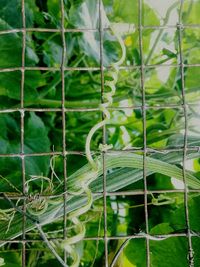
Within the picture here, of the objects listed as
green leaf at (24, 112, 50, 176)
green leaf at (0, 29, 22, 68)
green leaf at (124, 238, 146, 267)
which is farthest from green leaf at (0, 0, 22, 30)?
green leaf at (124, 238, 146, 267)

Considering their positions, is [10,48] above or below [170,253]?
above

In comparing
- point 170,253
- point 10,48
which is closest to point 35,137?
point 10,48

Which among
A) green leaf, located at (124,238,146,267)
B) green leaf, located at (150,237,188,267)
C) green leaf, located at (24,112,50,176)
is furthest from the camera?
green leaf, located at (24,112,50,176)

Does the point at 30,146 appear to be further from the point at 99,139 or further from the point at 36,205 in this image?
the point at 36,205

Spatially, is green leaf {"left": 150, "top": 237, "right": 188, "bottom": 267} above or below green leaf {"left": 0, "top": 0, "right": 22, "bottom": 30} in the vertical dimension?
below

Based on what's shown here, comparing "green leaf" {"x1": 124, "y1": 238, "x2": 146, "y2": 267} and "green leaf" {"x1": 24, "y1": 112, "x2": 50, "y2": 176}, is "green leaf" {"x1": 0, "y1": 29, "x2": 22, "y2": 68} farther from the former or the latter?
"green leaf" {"x1": 124, "y1": 238, "x2": 146, "y2": 267}

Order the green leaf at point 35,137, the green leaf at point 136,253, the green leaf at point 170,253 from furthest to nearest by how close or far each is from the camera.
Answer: the green leaf at point 35,137, the green leaf at point 136,253, the green leaf at point 170,253

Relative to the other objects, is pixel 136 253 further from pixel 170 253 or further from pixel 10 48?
pixel 10 48

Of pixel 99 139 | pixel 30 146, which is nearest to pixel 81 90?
pixel 99 139

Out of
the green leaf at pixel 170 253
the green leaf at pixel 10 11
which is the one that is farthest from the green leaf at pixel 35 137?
the green leaf at pixel 170 253

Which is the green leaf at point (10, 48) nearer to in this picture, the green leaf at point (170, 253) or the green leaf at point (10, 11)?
the green leaf at point (10, 11)

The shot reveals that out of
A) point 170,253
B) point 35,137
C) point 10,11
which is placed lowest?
point 170,253

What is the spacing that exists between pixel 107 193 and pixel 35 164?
1.11ft

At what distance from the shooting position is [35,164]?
35.2 inches
